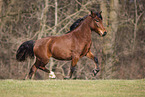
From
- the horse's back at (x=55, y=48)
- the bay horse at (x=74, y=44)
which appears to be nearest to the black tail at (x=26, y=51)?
the bay horse at (x=74, y=44)

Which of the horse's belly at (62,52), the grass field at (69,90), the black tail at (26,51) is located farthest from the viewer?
the black tail at (26,51)

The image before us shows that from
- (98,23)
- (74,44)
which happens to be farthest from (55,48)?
(98,23)

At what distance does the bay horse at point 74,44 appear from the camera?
32.5 ft

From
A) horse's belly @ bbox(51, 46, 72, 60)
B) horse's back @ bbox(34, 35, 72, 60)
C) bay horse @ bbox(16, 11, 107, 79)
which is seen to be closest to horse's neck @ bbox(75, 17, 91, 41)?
bay horse @ bbox(16, 11, 107, 79)

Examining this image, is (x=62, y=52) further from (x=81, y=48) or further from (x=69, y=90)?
(x=69, y=90)

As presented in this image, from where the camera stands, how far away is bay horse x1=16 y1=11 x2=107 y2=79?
9914 mm

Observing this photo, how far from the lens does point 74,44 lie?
32.7 feet

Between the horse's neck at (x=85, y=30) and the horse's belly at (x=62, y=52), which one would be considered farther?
the horse's belly at (x=62, y=52)

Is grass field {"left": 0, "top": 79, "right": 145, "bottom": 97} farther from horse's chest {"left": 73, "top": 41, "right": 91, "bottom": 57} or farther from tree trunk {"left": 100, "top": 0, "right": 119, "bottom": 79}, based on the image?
tree trunk {"left": 100, "top": 0, "right": 119, "bottom": 79}

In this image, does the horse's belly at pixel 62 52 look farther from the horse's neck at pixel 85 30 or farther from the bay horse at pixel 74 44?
the horse's neck at pixel 85 30

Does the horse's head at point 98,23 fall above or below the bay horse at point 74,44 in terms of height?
above

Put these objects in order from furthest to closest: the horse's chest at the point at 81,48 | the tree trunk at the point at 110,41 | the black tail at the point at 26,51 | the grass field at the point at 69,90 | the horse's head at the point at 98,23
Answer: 1. the tree trunk at the point at 110,41
2. the black tail at the point at 26,51
3. the horse's head at the point at 98,23
4. the horse's chest at the point at 81,48
5. the grass field at the point at 69,90

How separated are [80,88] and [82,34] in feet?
7.89

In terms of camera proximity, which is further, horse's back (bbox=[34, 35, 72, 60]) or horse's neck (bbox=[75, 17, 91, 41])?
horse's back (bbox=[34, 35, 72, 60])
